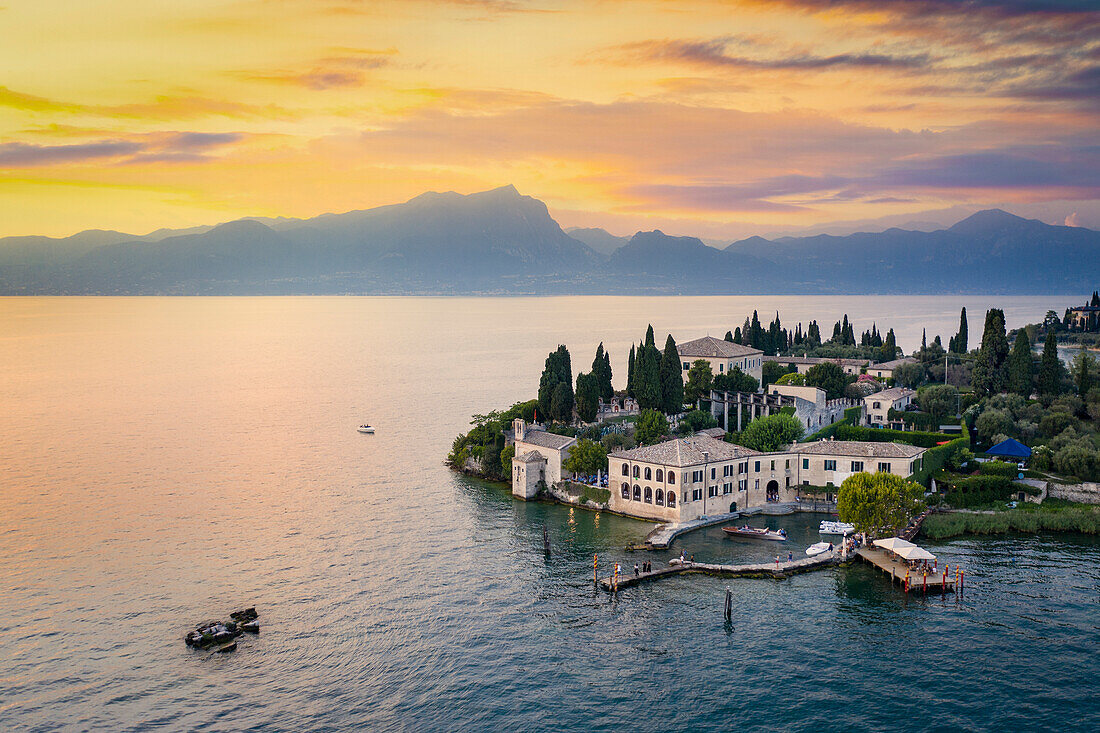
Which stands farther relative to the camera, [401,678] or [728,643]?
[728,643]

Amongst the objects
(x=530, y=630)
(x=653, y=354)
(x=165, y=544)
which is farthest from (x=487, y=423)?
(x=530, y=630)

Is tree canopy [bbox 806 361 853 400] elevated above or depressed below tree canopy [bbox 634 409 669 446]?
above

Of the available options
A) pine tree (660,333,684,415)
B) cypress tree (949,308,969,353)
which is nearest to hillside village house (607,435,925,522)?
pine tree (660,333,684,415)

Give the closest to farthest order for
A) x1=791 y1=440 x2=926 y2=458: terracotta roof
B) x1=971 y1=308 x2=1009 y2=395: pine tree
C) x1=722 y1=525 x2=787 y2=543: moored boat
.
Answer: x1=722 y1=525 x2=787 y2=543: moored boat → x1=791 y1=440 x2=926 y2=458: terracotta roof → x1=971 y1=308 x2=1009 y2=395: pine tree

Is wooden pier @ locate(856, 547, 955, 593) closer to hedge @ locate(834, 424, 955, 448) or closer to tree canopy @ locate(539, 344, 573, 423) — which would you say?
hedge @ locate(834, 424, 955, 448)

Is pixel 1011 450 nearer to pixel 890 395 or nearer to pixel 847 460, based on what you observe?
pixel 847 460

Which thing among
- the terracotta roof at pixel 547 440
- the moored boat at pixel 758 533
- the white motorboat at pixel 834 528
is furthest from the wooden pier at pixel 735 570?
the terracotta roof at pixel 547 440

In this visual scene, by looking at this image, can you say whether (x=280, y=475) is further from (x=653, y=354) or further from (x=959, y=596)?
(x=959, y=596)
